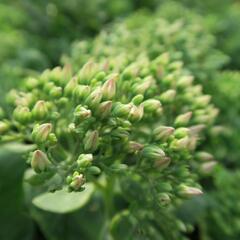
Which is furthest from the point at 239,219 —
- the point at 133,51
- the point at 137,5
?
the point at 137,5

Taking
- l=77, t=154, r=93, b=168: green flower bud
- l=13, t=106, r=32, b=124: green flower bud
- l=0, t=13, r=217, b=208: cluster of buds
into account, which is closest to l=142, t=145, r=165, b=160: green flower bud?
l=0, t=13, r=217, b=208: cluster of buds

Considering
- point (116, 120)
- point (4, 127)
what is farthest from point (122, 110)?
point (4, 127)

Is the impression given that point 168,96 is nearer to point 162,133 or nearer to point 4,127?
point 162,133

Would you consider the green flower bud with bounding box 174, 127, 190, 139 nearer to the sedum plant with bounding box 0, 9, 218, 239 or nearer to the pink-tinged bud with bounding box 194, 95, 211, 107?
the sedum plant with bounding box 0, 9, 218, 239

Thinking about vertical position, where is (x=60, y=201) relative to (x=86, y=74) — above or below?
below

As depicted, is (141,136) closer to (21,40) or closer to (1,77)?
(1,77)
